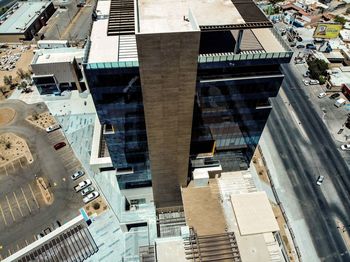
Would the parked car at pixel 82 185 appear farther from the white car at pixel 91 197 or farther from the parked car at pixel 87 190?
the white car at pixel 91 197

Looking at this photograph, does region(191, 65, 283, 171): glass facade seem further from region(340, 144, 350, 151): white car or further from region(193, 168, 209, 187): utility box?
region(340, 144, 350, 151): white car

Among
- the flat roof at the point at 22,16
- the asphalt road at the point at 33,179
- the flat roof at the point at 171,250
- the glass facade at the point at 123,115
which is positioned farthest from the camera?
the flat roof at the point at 22,16

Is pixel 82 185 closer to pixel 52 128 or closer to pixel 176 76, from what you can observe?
pixel 52 128

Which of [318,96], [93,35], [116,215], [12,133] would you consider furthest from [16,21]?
[318,96]

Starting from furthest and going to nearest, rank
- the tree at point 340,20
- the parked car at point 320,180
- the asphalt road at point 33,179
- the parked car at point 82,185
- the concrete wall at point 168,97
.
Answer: the tree at point 340,20, the parked car at point 320,180, the parked car at point 82,185, the asphalt road at point 33,179, the concrete wall at point 168,97

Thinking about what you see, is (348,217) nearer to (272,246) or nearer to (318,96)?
(272,246)

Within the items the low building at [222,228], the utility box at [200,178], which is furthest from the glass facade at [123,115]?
the low building at [222,228]

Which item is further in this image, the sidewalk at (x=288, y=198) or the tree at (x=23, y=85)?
the tree at (x=23, y=85)

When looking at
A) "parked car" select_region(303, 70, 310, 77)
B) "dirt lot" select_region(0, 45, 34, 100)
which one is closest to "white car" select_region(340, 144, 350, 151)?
"parked car" select_region(303, 70, 310, 77)
